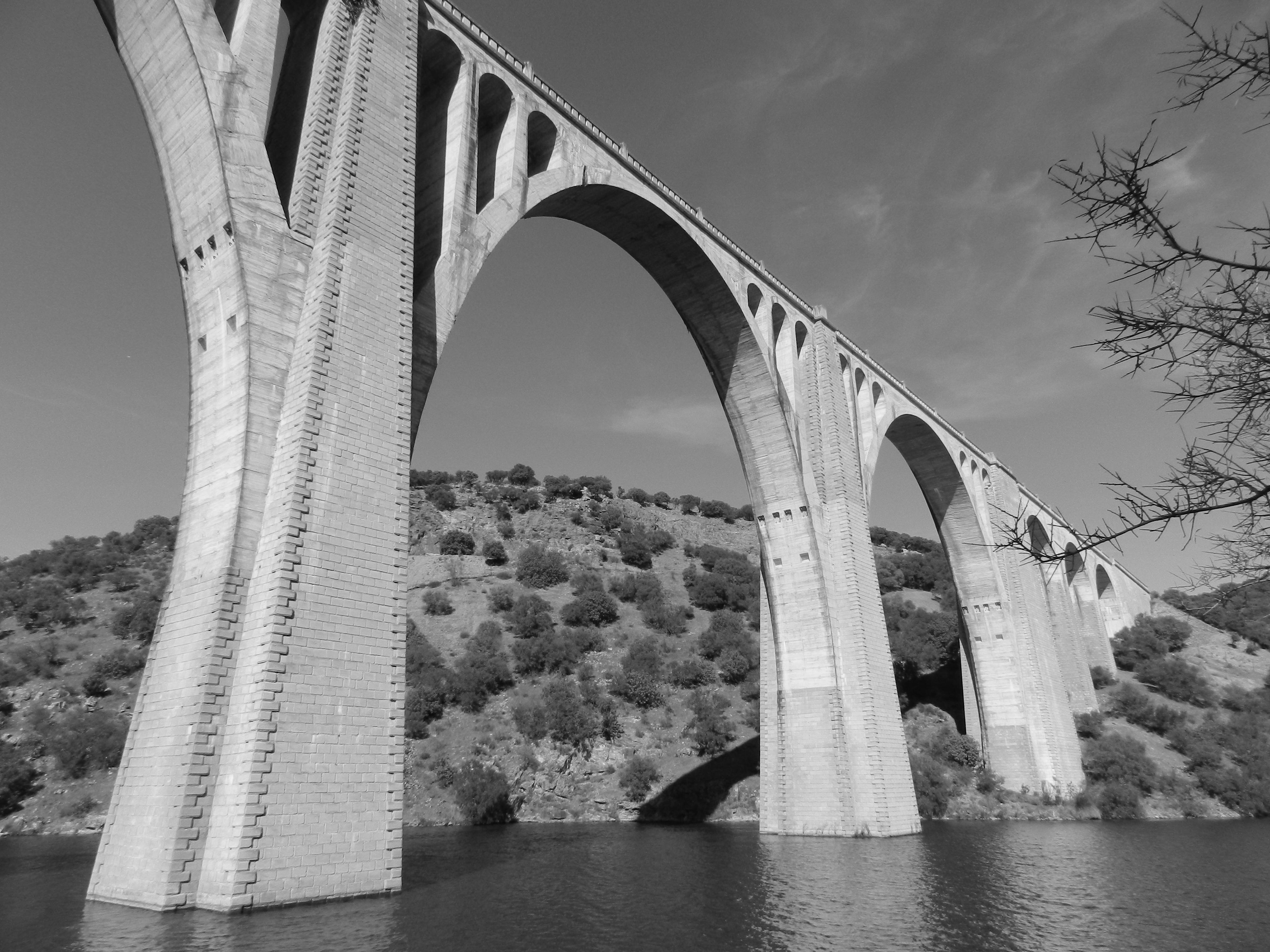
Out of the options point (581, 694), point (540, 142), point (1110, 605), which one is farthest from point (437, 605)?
point (1110, 605)

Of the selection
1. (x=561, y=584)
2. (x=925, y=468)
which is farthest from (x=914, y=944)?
(x=561, y=584)

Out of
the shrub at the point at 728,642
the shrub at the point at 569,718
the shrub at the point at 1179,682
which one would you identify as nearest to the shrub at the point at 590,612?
the shrub at the point at 728,642

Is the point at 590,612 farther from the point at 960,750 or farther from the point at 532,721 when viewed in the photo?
the point at 960,750

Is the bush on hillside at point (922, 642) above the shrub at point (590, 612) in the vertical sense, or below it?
below

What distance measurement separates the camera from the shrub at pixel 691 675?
35250 millimetres

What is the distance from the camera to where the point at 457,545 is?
48125mm

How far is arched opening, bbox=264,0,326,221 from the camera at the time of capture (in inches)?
551

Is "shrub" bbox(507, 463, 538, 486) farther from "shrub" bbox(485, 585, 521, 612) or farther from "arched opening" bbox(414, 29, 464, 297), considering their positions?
"arched opening" bbox(414, 29, 464, 297)

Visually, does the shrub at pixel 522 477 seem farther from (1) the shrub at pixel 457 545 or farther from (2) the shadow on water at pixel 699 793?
(2) the shadow on water at pixel 699 793

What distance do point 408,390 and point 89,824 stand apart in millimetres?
20068

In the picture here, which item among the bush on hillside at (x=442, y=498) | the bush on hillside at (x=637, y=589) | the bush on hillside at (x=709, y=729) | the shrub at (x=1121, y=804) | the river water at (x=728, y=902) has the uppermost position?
the bush on hillside at (x=442, y=498)

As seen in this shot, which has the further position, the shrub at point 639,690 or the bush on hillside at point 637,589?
the bush on hillside at point 637,589

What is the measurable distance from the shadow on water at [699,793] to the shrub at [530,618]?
11.6 metres

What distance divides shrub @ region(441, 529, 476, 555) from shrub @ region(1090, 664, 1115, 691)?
110 feet
